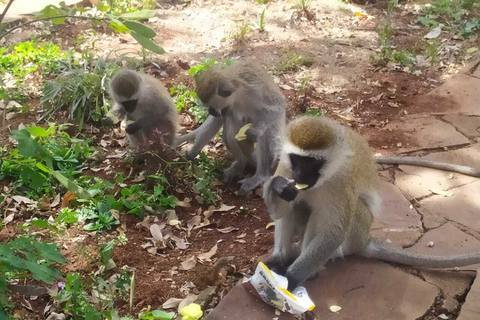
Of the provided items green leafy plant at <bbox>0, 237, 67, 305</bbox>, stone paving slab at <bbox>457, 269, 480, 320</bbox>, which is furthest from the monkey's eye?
green leafy plant at <bbox>0, 237, 67, 305</bbox>

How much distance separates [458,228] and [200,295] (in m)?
2.44

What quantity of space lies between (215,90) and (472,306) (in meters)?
3.26

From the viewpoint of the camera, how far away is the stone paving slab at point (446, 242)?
13.9ft

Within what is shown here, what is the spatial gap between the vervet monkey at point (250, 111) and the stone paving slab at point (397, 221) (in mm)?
1373

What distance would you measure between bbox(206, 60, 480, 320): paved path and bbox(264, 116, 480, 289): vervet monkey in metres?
0.16

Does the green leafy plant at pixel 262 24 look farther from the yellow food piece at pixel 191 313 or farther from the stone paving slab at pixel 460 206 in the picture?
the yellow food piece at pixel 191 313

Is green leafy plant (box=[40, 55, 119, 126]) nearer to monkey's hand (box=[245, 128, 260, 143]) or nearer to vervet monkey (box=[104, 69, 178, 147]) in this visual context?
vervet monkey (box=[104, 69, 178, 147])

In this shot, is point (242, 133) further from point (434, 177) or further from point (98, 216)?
point (434, 177)

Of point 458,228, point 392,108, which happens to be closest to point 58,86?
point 392,108

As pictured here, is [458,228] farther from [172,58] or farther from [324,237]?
[172,58]

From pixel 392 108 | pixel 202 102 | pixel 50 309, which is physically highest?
pixel 202 102

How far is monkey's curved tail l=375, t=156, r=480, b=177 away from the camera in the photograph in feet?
17.1

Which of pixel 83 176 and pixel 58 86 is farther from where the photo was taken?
pixel 58 86

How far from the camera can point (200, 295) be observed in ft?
12.8
